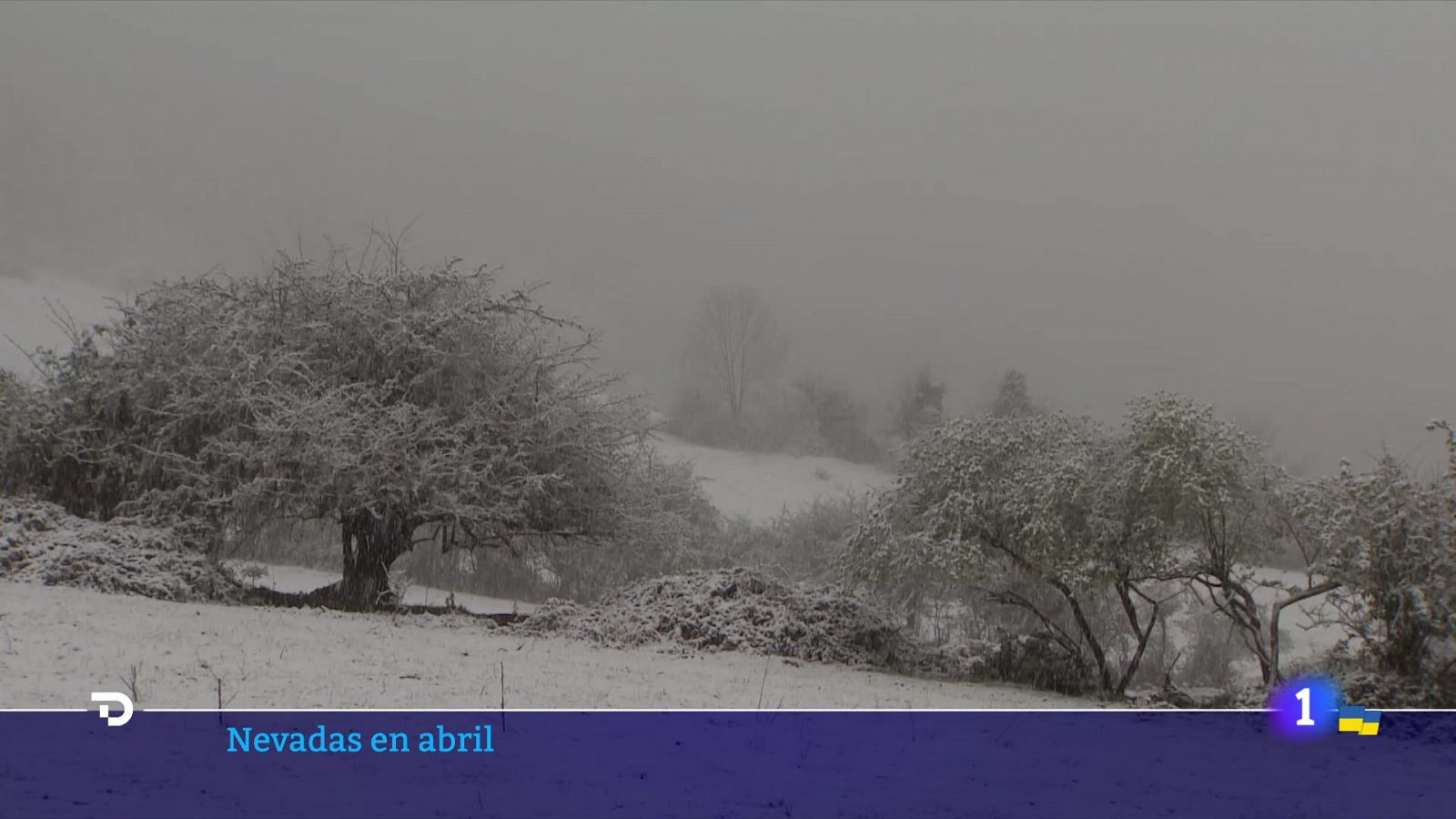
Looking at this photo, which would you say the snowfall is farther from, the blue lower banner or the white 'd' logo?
the blue lower banner

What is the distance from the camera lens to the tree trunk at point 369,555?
20.4m

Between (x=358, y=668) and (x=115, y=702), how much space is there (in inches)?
124

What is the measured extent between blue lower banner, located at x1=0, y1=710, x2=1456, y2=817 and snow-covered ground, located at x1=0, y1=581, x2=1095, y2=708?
0.90 meters

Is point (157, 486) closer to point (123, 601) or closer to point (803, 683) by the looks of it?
point (123, 601)

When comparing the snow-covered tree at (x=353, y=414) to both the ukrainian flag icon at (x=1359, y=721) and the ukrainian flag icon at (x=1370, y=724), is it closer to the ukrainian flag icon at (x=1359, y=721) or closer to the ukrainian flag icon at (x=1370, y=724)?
the ukrainian flag icon at (x=1359, y=721)

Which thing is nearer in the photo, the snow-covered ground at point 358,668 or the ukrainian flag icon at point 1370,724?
the snow-covered ground at point 358,668

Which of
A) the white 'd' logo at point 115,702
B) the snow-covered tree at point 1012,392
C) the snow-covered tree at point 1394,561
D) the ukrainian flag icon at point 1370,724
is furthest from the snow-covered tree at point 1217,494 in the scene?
the snow-covered tree at point 1012,392

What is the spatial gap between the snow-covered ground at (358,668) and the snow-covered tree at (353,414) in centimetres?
300

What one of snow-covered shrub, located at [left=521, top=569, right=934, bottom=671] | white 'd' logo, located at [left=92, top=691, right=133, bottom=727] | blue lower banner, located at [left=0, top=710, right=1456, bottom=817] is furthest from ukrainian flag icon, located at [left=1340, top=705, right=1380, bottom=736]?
white 'd' logo, located at [left=92, top=691, right=133, bottom=727]

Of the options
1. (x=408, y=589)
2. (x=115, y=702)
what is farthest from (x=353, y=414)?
(x=408, y=589)

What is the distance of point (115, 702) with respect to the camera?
8867 mm

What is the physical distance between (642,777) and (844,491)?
4131 centimetres

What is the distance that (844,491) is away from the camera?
48844 mm

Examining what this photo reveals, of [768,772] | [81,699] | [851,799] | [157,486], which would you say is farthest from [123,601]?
[851,799]
